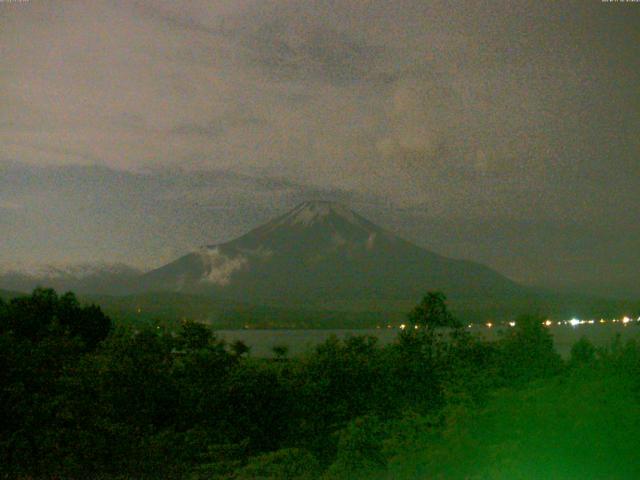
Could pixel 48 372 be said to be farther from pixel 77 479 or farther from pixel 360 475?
pixel 360 475

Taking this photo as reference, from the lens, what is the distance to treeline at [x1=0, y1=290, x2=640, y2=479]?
7211 mm

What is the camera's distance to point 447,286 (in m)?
88.9

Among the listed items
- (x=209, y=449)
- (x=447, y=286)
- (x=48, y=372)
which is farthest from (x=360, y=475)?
(x=447, y=286)

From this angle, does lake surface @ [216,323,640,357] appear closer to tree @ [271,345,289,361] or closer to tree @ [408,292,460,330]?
tree @ [271,345,289,361]

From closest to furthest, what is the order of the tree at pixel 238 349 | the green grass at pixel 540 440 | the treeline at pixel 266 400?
1. the green grass at pixel 540 440
2. the treeline at pixel 266 400
3. the tree at pixel 238 349

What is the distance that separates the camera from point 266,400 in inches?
380

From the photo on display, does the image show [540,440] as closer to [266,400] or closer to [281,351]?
[266,400]

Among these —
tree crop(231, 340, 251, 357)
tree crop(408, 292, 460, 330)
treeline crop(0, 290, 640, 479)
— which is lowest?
treeline crop(0, 290, 640, 479)

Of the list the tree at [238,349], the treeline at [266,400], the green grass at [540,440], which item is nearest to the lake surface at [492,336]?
the tree at [238,349]

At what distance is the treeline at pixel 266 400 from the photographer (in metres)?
7.21

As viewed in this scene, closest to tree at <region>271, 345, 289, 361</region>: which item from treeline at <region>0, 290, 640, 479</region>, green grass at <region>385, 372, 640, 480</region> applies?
treeline at <region>0, 290, 640, 479</region>

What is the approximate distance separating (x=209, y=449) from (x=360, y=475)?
2.07 meters

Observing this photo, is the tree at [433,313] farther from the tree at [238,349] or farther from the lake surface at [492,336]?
the tree at [238,349]

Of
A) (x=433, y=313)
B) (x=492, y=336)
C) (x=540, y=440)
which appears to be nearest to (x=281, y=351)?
(x=433, y=313)
